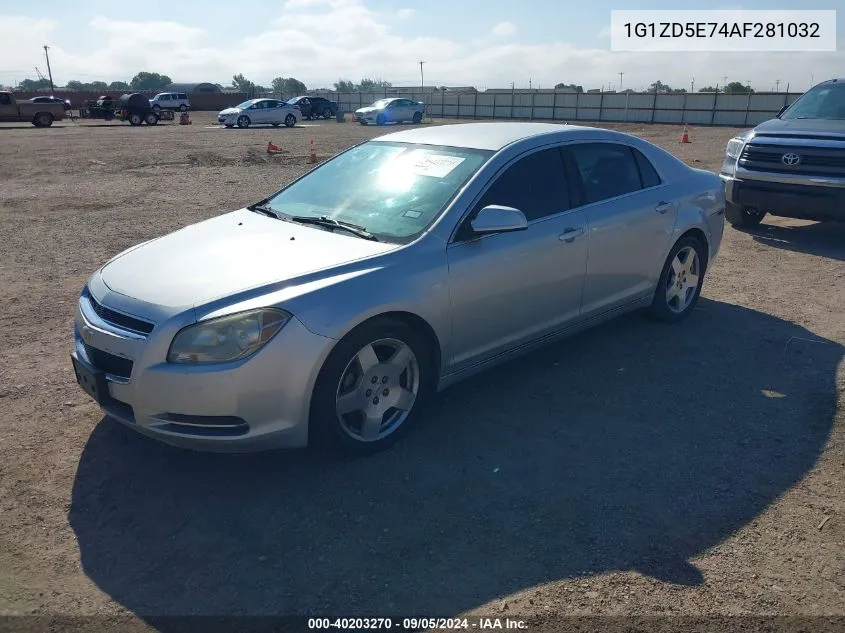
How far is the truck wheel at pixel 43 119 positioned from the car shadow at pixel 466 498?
1439 inches

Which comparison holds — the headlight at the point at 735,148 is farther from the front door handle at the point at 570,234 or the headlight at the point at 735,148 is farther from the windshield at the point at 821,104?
the front door handle at the point at 570,234

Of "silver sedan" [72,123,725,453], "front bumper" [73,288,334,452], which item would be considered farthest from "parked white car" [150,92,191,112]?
"front bumper" [73,288,334,452]

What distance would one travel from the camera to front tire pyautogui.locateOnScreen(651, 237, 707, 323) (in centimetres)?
566

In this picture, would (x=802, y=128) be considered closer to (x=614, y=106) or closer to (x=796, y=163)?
(x=796, y=163)

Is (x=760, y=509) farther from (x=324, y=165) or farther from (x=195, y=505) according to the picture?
(x=324, y=165)

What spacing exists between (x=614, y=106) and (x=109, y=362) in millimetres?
44304

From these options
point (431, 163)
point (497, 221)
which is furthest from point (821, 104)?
point (497, 221)

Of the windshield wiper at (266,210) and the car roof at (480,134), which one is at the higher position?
the car roof at (480,134)

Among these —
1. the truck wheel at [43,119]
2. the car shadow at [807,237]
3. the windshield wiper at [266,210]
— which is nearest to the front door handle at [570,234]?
the windshield wiper at [266,210]

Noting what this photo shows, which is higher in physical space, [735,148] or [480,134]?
[480,134]

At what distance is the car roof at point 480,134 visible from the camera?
4.60 meters

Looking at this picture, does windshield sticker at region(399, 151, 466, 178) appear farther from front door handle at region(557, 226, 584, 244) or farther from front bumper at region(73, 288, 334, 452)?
front bumper at region(73, 288, 334, 452)

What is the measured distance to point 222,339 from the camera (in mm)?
3254

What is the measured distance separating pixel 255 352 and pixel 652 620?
6.67 ft
